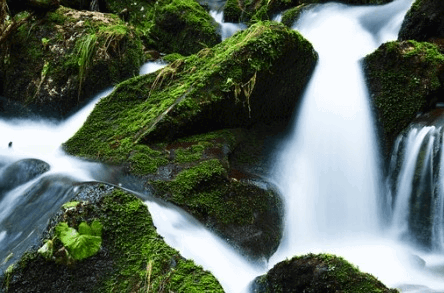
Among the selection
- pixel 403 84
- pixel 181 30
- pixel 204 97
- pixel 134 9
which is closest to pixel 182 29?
pixel 181 30

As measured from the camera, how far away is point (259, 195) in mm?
4562

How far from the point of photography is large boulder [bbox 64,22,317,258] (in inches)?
172

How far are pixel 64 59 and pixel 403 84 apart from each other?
16.4 feet

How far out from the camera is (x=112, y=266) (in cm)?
319

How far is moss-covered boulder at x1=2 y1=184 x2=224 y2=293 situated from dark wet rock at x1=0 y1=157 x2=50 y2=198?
1.40m

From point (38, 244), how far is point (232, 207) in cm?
180

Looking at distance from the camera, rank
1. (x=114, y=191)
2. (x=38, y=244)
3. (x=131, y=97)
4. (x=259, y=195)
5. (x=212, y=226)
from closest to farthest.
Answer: (x=38, y=244) → (x=114, y=191) → (x=212, y=226) → (x=259, y=195) → (x=131, y=97)

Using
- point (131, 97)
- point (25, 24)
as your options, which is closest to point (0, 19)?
point (25, 24)

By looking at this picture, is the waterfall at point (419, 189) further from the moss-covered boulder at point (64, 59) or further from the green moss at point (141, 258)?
the moss-covered boulder at point (64, 59)

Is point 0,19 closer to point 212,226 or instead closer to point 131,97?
point 131,97

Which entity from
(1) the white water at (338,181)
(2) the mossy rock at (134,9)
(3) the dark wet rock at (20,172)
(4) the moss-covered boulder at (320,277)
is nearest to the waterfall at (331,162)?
(1) the white water at (338,181)

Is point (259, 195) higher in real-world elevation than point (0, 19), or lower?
lower

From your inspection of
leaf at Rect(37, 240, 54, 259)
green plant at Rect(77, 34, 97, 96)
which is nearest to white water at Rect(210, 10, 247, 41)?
green plant at Rect(77, 34, 97, 96)

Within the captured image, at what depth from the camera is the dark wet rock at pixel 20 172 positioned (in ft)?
15.0
